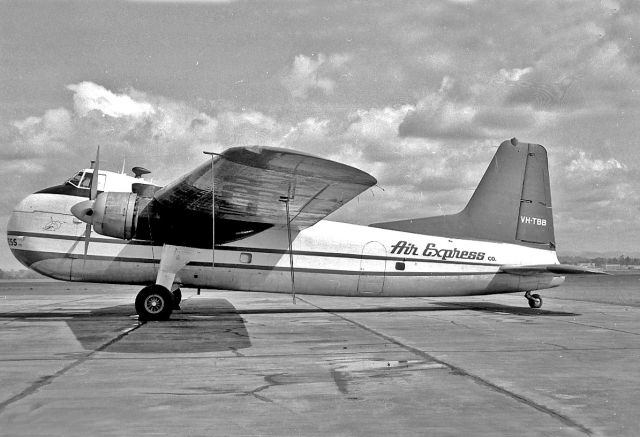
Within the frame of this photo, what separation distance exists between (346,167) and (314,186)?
239cm

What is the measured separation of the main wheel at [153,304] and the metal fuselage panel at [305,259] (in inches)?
39.0

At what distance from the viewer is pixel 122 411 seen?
5059 mm

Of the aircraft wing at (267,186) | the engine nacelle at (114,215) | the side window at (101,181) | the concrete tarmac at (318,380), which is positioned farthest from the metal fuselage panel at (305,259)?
the concrete tarmac at (318,380)

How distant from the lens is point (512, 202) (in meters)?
16.9

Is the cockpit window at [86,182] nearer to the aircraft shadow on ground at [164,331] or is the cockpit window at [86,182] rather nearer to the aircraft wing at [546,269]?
the aircraft shadow on ground at [164,331]

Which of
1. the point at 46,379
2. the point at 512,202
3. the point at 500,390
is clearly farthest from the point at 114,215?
the point at 512,202

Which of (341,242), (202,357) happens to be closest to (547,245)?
(341,242)

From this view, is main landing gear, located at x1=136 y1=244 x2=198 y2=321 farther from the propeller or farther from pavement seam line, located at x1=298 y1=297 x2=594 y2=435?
pavement seam line, located at x1=298 y1=297 x2=594 y2=435

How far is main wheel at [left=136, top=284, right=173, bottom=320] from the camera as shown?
1284 cm

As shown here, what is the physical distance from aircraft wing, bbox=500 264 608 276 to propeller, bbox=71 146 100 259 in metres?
11.0

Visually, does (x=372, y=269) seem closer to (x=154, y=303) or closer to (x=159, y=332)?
(x=154, y=303)

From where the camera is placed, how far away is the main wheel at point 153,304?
12844 millimetres

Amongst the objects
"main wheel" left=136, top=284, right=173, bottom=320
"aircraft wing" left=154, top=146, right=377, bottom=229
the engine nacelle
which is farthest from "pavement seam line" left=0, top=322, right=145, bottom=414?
the engine nacelle

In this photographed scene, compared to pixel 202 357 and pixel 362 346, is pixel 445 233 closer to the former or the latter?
pixel 362 346
